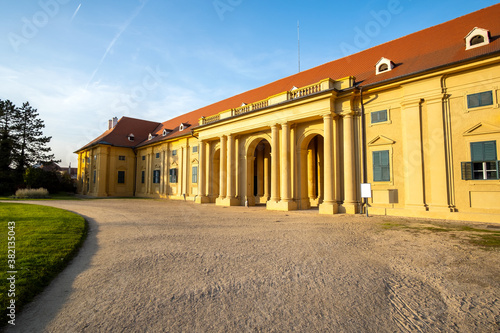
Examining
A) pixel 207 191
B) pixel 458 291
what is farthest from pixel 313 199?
pixel 458 291

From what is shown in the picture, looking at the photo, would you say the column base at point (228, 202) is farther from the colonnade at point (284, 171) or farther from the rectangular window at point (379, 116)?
the rectangular window at point (379, 116)

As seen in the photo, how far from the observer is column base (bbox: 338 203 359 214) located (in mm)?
16406

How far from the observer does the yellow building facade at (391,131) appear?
1305 centimetres

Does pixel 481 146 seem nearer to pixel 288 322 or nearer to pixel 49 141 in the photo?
pixel 288 322

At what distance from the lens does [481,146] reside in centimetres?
1287

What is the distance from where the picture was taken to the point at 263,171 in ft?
95.5

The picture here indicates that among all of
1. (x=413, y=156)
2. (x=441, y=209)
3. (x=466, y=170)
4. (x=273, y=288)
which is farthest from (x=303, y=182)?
(x=273, y=288)

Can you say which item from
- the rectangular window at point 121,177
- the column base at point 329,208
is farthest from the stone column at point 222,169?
the rectangular window at point 121,177

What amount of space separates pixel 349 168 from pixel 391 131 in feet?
10.5

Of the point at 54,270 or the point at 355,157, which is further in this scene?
the point at 355,157

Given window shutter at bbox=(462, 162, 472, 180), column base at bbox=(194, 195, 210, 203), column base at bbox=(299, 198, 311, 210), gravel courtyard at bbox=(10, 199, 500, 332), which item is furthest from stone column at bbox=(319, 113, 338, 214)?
column base at bbox=(194, 195, 210, 203)

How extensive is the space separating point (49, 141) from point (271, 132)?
40.8m

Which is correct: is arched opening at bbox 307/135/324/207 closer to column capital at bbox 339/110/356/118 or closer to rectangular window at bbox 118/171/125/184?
column capital at bbox 339/110/356/118

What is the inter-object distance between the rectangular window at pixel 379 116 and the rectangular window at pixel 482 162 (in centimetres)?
459
